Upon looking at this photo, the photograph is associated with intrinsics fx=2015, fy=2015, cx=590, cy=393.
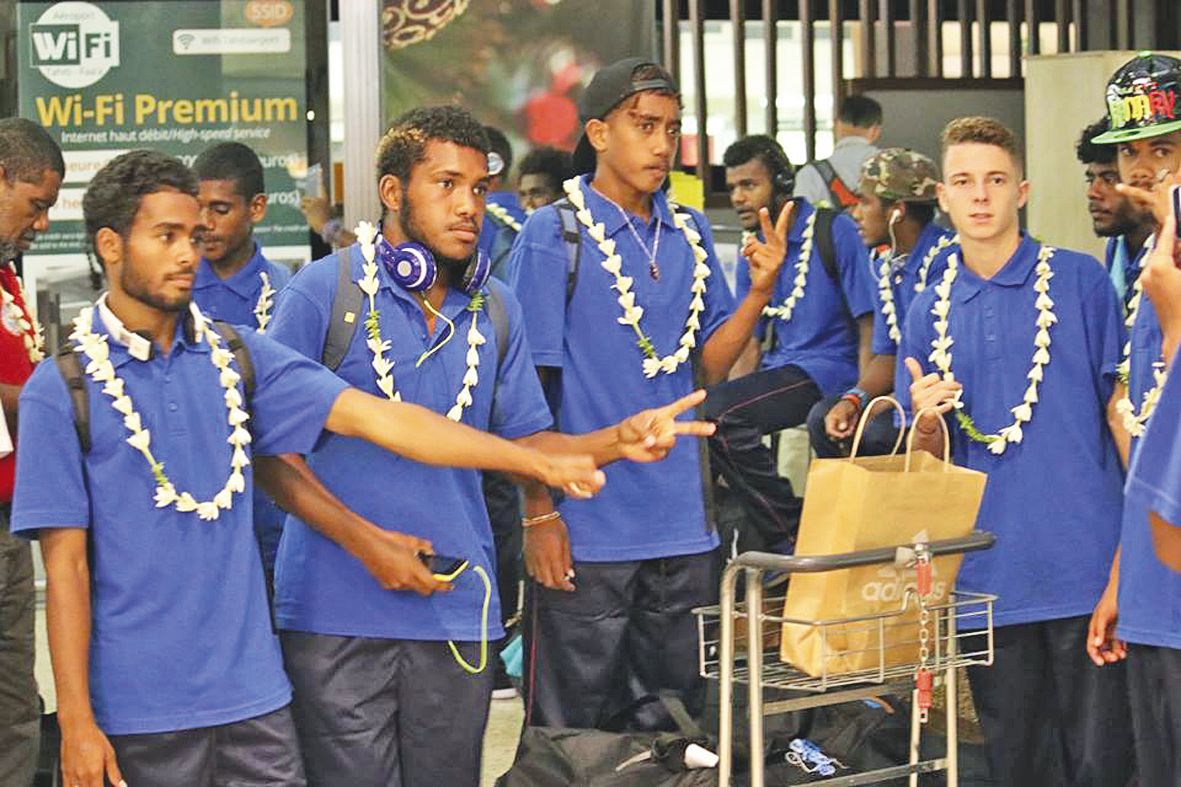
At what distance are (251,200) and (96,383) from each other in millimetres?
2151

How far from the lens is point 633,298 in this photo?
4.67 m

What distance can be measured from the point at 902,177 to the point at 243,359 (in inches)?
130

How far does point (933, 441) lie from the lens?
441 centimetres

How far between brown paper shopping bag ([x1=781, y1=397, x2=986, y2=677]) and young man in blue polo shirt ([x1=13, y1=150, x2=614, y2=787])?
0.45 metres

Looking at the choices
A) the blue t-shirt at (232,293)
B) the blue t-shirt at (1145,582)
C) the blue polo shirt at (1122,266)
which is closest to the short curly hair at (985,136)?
the blue polo shirt at (1122,266)

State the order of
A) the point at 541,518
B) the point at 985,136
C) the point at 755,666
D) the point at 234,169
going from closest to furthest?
the point at 755,666 < the point at 541,518 < the point at 985,136 < the point at 234,169

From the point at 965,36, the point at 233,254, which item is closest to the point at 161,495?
the point at 233,254

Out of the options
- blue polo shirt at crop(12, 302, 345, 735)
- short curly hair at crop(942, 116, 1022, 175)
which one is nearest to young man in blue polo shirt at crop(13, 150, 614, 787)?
blue polo shirt at crop(12, 302, 345, 735)

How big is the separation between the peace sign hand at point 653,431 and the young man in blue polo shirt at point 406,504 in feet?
0.37

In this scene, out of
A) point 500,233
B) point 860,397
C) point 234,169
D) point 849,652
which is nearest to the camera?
point 849,652

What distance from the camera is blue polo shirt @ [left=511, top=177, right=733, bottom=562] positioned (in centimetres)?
Result: 462

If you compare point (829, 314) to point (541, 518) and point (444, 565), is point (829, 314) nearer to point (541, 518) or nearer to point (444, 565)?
point (541, 518)

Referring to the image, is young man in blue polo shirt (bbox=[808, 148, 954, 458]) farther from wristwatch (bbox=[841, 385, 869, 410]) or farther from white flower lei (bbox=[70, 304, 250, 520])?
white flower lei (bbox=[70, 304, 250, 520])

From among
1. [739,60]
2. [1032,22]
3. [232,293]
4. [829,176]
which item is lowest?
[232,293]
